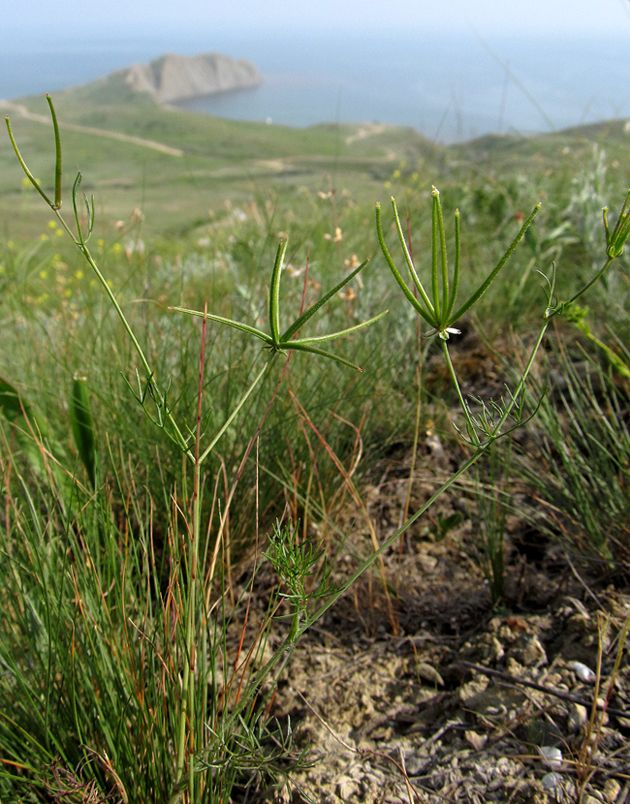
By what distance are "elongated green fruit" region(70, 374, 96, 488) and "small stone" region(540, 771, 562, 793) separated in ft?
3.21

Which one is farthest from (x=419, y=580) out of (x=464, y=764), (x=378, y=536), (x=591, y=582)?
(x=464, y=764)

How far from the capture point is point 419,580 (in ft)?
5.27

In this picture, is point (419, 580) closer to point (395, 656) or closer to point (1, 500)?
point (395, 656)

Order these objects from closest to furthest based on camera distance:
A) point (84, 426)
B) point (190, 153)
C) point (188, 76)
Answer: point (84, 426), point (190, 153), point (188, 76)

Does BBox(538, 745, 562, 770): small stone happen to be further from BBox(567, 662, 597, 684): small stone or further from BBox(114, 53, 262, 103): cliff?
BBox(114, 53, 262, 103): cliff

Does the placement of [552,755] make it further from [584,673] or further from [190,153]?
[190,153]

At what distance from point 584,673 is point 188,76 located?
2778 inches

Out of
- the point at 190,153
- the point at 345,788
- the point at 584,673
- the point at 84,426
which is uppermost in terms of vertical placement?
the point at 190,153

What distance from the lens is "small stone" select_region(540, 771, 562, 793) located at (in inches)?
41.9

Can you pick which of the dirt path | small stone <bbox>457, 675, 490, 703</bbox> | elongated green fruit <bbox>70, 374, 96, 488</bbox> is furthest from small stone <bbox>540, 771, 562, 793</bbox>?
the dirt path

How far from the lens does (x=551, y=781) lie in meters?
1.07

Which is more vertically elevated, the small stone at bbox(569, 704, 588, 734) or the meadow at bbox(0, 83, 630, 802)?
the meadow at bbox(0, 83, 630, 802)

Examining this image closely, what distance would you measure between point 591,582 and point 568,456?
27cm

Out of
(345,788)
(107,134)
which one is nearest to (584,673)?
(345,788)
